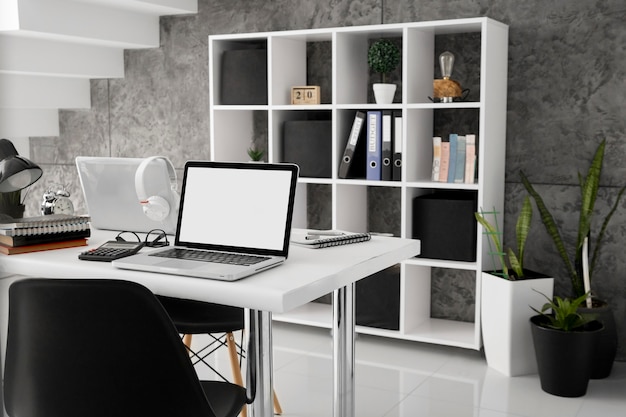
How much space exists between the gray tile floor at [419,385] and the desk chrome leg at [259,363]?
1120 millimetres

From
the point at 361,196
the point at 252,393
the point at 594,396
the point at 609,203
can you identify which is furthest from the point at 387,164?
the point at 252,393

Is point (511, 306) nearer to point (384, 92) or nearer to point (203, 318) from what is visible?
point (384, 92)

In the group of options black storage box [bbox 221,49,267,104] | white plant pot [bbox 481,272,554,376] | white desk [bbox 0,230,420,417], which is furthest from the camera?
black storage box [bbox 221,49,267,104]

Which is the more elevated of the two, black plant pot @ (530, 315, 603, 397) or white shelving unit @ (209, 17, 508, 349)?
white shelving unit @ (209, 17, 508, 349)

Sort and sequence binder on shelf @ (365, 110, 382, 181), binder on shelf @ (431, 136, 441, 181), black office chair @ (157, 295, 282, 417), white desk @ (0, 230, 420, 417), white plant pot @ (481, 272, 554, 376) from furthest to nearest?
binder on shelf @ (365, 110, 382, 181) < binder on shelf @ (431, 136, 441, 181) < white plant pot @ (481, 272, 554, 376) < black office chair @ (157, 295, 282, 417) < white desk @ (0, 230, 420, 417)

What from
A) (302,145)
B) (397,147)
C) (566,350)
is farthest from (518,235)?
(302,145)

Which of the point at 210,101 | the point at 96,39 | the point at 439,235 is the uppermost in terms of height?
the point at 96,39

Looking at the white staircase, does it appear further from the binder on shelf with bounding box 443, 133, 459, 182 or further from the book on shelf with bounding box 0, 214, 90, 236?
the binder on shelf with bounding box 443, 133, 459, 182

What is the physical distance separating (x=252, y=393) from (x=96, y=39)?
2.94 m

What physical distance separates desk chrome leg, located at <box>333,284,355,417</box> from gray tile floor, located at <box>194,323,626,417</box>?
61 centimetres

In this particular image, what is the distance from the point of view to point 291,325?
437cm

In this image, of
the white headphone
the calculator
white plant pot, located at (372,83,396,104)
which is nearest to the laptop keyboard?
the calculator

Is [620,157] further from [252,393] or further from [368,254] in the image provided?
[252,393]

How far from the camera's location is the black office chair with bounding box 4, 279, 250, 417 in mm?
1639
